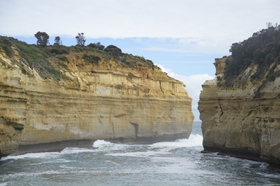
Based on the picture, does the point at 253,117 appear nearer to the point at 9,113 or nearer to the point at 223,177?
the point at 223,177

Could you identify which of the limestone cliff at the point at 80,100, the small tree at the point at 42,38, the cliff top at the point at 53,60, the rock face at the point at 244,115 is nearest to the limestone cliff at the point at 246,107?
the rock face at the point at 244,115

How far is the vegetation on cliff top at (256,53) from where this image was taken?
2162 cm

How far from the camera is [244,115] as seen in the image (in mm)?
21688

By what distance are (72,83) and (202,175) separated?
16.4 metres

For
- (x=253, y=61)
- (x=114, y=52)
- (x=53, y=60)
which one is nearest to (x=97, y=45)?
(x=114, y=52)

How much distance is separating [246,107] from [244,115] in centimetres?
52

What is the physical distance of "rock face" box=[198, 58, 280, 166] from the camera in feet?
58.6

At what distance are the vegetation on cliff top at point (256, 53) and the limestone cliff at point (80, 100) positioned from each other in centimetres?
1238

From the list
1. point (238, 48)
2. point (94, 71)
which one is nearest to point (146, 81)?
point (94, 71)

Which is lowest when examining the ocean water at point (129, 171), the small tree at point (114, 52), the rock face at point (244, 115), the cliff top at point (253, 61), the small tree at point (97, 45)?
the ocean water at point (129, 171)

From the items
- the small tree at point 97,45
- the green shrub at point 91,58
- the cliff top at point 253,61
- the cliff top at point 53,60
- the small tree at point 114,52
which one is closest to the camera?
the cliff top at point 253,61

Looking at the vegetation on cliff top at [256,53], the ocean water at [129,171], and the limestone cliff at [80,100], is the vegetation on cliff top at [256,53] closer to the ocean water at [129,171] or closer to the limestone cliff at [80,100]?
Answer: the ocean water at [129,171]

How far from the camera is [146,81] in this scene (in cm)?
4141

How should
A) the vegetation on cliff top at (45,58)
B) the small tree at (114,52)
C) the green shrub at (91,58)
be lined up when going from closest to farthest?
the vegetation on cliff top at (45,58) < the green shrub at (91,58) < the small tree at (114,52)
